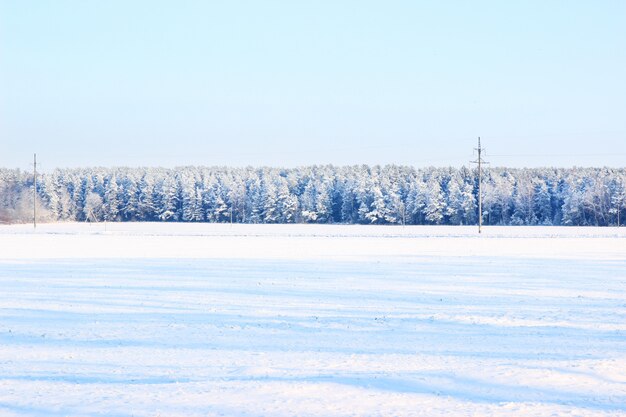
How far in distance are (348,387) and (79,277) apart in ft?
54.6

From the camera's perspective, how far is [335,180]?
137500 mm

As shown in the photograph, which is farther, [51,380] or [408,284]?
[408,284]

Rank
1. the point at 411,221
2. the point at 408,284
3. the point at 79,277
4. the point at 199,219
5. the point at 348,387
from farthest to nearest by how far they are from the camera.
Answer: the point at 199,219, the point at 411,221, the point at 79,277, the point at 408,284, the point at 348,387

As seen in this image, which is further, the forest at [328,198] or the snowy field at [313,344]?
the forest at [328,198]

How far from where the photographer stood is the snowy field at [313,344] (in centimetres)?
814

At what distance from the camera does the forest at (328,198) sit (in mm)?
114250

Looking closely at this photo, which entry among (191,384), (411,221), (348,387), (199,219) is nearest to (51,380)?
(191,384)

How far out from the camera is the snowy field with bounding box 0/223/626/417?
8.14m

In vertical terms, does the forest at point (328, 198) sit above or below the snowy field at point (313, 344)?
above

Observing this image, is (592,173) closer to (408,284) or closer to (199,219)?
(199,219)

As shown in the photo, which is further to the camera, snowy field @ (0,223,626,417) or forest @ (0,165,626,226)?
forest @ (0,165,626,226)

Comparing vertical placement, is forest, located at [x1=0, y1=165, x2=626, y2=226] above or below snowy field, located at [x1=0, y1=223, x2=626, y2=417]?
above

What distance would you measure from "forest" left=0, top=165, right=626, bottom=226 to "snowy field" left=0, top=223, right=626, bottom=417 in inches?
3579

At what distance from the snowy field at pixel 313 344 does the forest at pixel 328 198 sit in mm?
90908
